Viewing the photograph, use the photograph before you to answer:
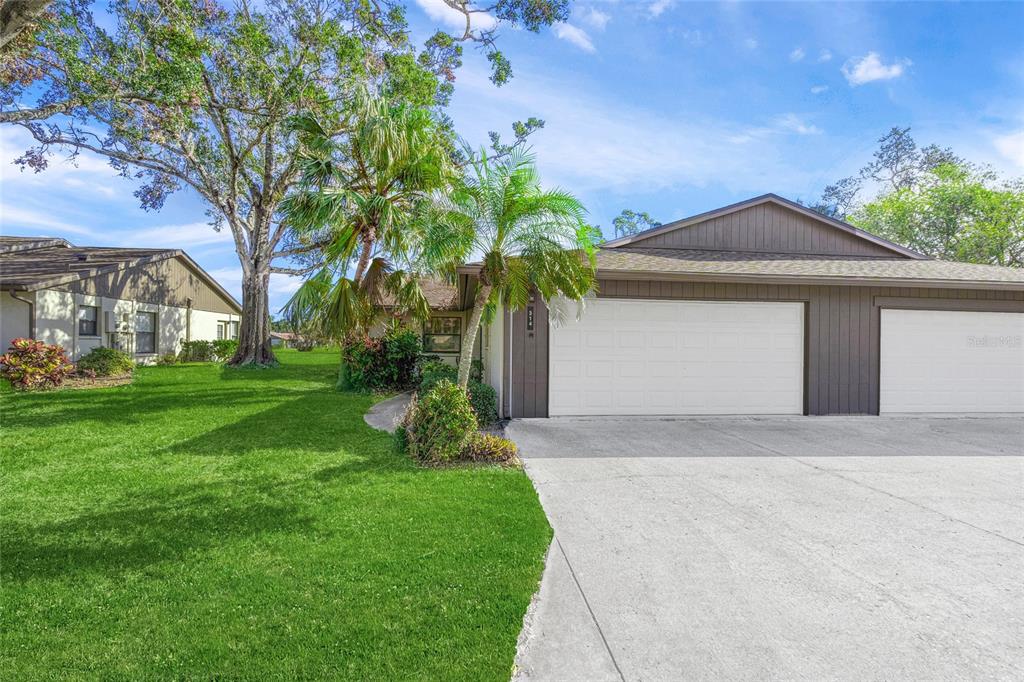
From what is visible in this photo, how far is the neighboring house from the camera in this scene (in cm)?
1400

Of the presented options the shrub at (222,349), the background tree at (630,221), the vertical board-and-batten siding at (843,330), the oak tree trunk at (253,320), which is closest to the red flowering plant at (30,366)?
the oak tree trunk at (253,320)

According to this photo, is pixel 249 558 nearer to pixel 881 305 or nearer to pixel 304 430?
pixel 304 430

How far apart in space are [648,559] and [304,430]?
5865 mm

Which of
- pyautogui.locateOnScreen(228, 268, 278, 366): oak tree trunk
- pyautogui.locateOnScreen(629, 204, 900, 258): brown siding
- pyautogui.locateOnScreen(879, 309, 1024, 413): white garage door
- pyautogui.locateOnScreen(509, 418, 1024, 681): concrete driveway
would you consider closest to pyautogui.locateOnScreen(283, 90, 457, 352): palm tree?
pyautogui.locateOnScreen(509, 418, 1024, 681): concrete driveway

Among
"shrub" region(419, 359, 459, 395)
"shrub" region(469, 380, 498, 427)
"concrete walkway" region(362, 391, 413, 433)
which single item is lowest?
"concrete walkway" region(362, 391, 413, 433)

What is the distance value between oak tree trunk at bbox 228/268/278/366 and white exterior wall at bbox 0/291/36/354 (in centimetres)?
572

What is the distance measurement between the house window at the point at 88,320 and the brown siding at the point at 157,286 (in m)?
0.55

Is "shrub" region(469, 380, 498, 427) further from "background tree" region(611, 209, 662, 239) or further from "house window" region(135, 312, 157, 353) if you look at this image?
"background tree" region(611, 209, 662, 239)

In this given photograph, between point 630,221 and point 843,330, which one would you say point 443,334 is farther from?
point 630,221

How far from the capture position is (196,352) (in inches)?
851

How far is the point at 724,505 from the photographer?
443 cm

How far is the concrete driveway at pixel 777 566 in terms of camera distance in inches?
93.4

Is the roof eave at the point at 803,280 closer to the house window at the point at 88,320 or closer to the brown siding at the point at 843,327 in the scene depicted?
the brown siding at the point at 843,327

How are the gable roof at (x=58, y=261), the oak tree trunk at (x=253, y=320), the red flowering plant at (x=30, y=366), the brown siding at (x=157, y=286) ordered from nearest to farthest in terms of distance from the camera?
1. the red flowering plant at (x=30, y=366)
2. the gable roof at (x=58, y=261)
3. the brown siding at (x=157, y=286)
4. the oak tree trunk at (x=253, y=320)
